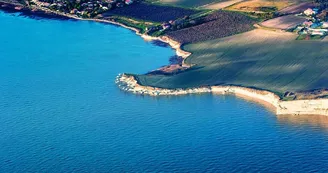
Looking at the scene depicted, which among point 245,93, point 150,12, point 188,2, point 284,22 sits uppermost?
point 284,22

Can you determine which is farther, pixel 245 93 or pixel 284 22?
pixel 284 22

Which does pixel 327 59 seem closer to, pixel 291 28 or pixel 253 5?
pixel 291 28

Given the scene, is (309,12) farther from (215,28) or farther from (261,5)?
(215,28)

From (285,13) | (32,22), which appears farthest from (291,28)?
(32,22)

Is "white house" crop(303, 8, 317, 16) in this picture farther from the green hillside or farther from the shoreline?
the shoreline

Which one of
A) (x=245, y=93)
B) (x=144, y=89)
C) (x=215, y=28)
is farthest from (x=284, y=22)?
(x=144, y=89)

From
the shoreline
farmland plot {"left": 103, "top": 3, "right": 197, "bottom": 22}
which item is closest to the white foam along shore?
the shoreline
